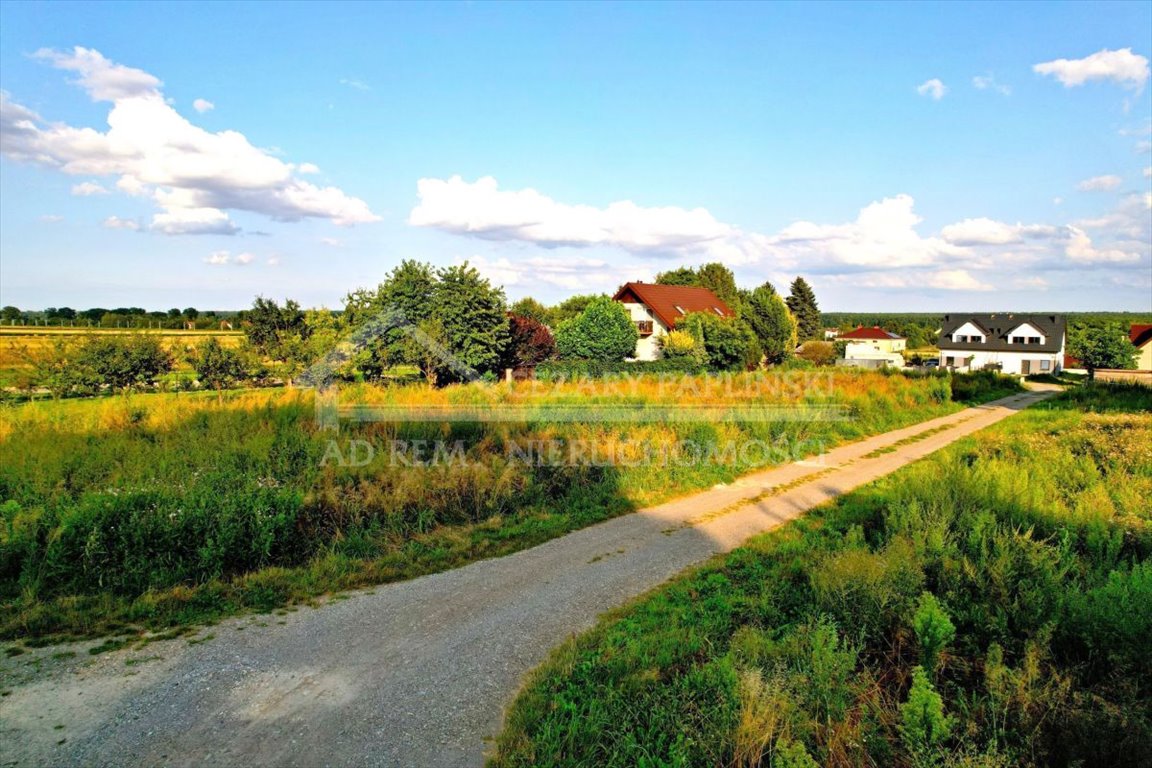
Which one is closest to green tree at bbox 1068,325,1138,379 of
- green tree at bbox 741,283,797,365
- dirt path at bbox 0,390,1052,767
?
green tree at bbox 741,283,797,365

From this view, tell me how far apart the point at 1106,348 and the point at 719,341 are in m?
35.7

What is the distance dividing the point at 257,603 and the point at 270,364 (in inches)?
1195

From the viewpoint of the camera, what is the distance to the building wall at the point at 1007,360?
171 ft

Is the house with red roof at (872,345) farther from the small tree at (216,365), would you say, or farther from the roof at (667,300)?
the small tree at (216,365)

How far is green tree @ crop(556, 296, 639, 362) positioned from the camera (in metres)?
37.1

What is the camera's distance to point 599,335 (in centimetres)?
3722

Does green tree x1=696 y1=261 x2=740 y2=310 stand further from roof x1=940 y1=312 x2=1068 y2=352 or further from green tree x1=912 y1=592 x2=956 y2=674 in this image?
green tree x1=912 y1=592 x2=956 y2=674

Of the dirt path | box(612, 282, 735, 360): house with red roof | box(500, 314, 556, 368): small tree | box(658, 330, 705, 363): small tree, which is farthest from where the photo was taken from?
box(612, 282, 735, 360): house with red roof

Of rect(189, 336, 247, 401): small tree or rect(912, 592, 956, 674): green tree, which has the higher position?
rect(189, 336, 247, 401): small tree

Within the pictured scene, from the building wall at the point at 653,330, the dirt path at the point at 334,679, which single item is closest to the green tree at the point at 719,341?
the building wall at the point at 653,330

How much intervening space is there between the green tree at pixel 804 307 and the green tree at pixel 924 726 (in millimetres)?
77793

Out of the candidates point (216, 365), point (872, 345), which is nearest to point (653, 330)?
point (216, 365)

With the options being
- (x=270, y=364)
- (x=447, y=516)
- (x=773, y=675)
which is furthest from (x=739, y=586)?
(x=270, y=364)

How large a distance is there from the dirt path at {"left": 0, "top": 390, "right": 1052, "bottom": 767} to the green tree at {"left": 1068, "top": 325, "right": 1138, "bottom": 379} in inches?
2272
